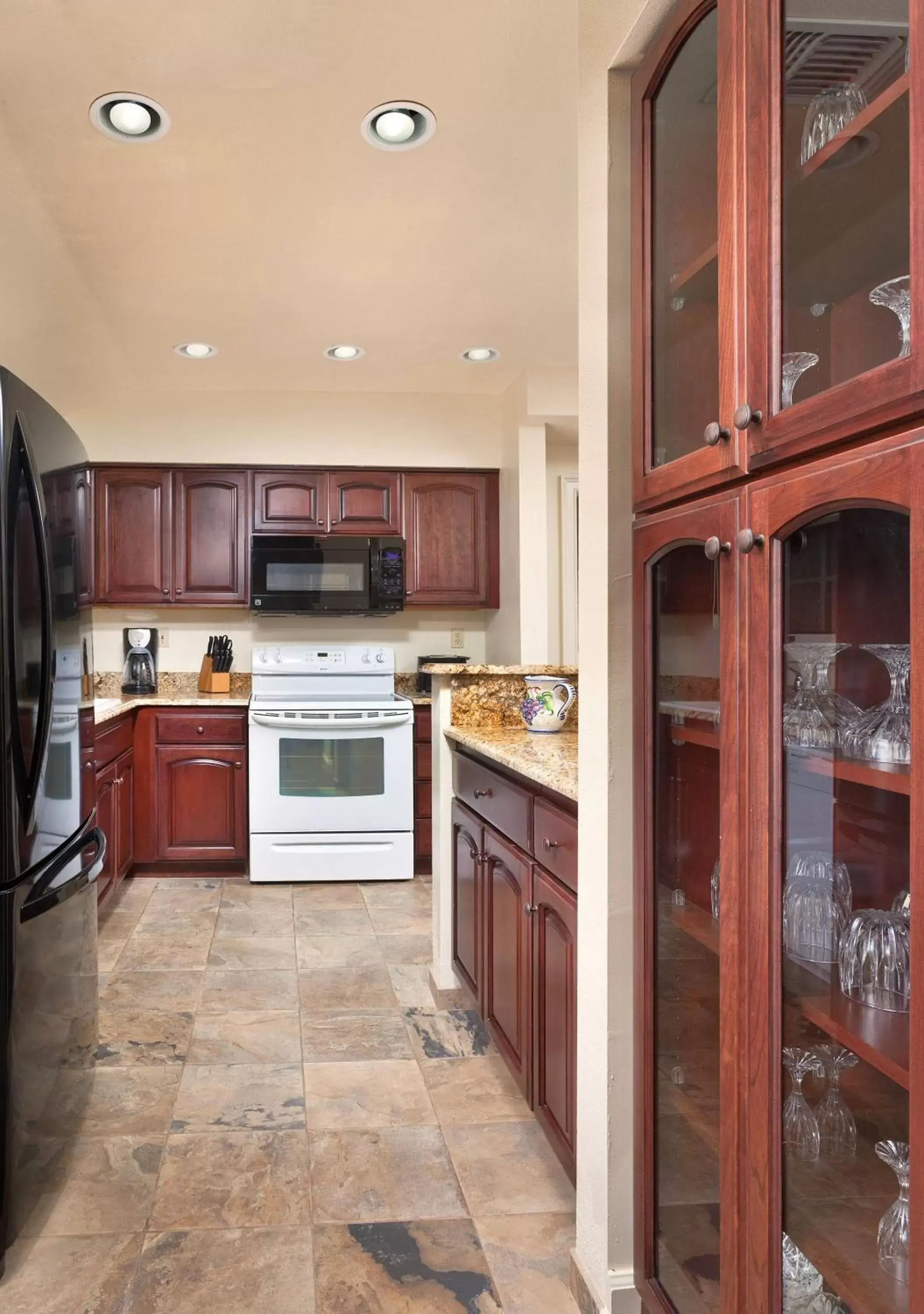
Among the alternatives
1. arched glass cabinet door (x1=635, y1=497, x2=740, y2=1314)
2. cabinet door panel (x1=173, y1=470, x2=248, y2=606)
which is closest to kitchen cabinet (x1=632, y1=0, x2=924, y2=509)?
arched glass cabinet door (x1=635, y1=497, x2=740, y2=1314)

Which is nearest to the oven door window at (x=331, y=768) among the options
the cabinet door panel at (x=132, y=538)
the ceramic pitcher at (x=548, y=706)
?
the cabinet door panel at (x=132, y=538)

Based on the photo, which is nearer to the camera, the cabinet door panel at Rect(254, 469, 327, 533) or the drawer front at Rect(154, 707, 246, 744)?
the drawer front at Rect(154, 707, 246, 744)

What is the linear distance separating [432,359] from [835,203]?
3.72 metres

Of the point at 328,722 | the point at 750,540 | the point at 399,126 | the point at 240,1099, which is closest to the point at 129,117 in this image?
the point at 399,126

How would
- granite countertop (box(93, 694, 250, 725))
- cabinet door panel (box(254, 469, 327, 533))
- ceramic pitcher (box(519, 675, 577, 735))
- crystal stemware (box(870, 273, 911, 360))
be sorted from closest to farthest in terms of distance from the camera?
1. crystal stemware (box(870, 273, 911, 360))
2. ceramic pitcher (box(519, 675, 577, 735))
3. granite countertop (box(93, 694, 250, 725))
4. cabinet door panel (box(254, 469, 327, 533))

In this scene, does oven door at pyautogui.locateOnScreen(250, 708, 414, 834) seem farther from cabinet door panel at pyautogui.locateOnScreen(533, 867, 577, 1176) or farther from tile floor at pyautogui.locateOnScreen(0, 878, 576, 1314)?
cabinet door panel at pyautogui.locateOnScreen(533, 867, 577, 1176)

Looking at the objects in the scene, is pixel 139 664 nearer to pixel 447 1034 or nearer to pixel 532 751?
pixel 447 1034

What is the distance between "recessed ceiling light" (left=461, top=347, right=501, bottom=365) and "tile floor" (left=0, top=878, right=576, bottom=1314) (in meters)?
2.68

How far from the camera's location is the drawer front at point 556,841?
1783 mm

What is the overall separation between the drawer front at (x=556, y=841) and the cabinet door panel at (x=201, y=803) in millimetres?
3001

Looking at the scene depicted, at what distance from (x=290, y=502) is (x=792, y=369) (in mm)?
4277

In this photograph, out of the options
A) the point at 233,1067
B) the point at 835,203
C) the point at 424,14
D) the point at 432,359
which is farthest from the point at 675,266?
the point at 432,359

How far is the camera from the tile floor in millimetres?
1691

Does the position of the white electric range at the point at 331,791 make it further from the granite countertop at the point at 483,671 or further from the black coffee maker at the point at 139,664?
the granite countertop at the point at 483,671
